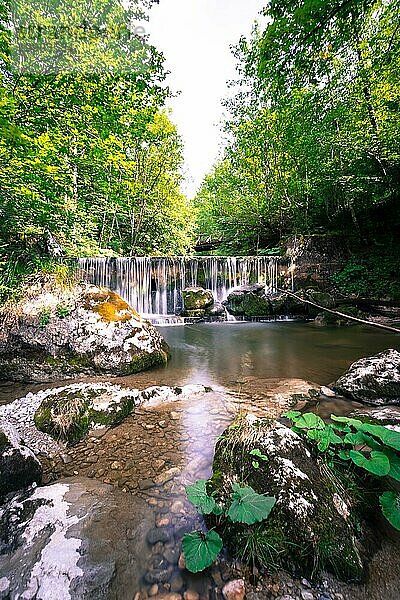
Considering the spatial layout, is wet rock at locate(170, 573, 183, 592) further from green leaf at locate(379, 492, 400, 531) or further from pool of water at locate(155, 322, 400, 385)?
pool of water at locate(155, 322, 400, 385)

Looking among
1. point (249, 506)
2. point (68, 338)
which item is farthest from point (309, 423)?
point (68, 338)

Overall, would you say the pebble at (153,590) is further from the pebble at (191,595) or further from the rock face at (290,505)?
the rock face at (290,505)

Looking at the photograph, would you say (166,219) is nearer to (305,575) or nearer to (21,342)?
(21,342)

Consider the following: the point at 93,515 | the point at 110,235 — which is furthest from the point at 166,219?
the point at 93,515

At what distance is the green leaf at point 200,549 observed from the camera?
4.36ft

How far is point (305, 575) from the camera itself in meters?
1.34

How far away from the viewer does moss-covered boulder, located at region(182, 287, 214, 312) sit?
10859mm

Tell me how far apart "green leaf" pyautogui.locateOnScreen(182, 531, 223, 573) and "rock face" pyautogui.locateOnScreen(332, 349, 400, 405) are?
277 centimetres

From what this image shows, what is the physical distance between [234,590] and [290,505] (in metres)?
0.48

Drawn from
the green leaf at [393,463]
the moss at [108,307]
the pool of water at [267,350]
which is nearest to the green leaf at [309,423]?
the green leaf at [393,463]

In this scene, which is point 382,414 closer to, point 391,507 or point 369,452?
point 369,452

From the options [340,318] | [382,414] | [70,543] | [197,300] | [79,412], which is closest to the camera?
[70,543]

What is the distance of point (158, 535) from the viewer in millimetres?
1645

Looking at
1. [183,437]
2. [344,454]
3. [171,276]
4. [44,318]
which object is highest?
[171,276]
